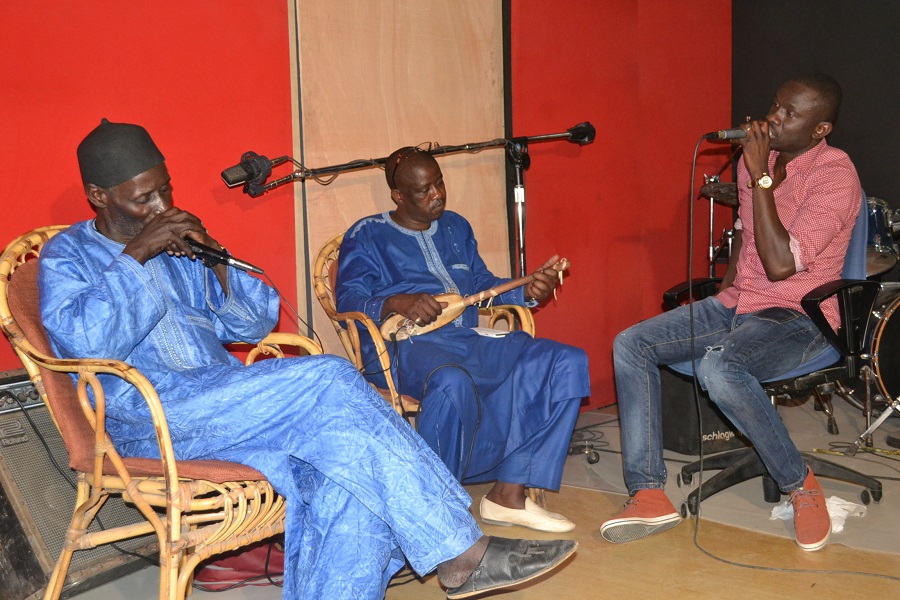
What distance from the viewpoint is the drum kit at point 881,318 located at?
361 centimetres

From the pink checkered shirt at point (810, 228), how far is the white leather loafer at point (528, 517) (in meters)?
1.00

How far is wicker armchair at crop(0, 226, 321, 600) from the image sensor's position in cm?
195

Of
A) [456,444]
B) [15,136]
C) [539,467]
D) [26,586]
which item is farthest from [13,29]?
[539,467]

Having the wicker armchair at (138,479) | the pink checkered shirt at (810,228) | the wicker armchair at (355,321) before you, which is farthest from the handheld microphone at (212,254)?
the pink checkered shirt at (810,228)

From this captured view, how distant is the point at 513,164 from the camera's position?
3.88m

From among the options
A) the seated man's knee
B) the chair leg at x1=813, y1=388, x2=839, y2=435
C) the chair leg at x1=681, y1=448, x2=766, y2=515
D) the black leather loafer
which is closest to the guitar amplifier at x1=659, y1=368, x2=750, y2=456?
the chair leg at x1=681, y1=448, x2=766, y2=515

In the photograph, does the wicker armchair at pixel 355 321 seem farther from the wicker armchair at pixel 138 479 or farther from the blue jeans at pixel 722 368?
the wicker armchair at pixel 138 479

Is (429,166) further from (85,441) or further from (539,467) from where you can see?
(85,441)

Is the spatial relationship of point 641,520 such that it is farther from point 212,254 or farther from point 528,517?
point 212,254

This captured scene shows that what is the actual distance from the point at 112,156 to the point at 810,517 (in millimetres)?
2372

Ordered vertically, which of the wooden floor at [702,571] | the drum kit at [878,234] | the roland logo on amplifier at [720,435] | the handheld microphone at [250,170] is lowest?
the wooden floor at [702,571]

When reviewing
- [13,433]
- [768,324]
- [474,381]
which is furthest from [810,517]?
[13,433]

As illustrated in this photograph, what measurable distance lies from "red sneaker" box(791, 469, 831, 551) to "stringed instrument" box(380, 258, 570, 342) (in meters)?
1.09

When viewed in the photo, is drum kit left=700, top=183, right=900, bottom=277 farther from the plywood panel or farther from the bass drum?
the plywood panel
